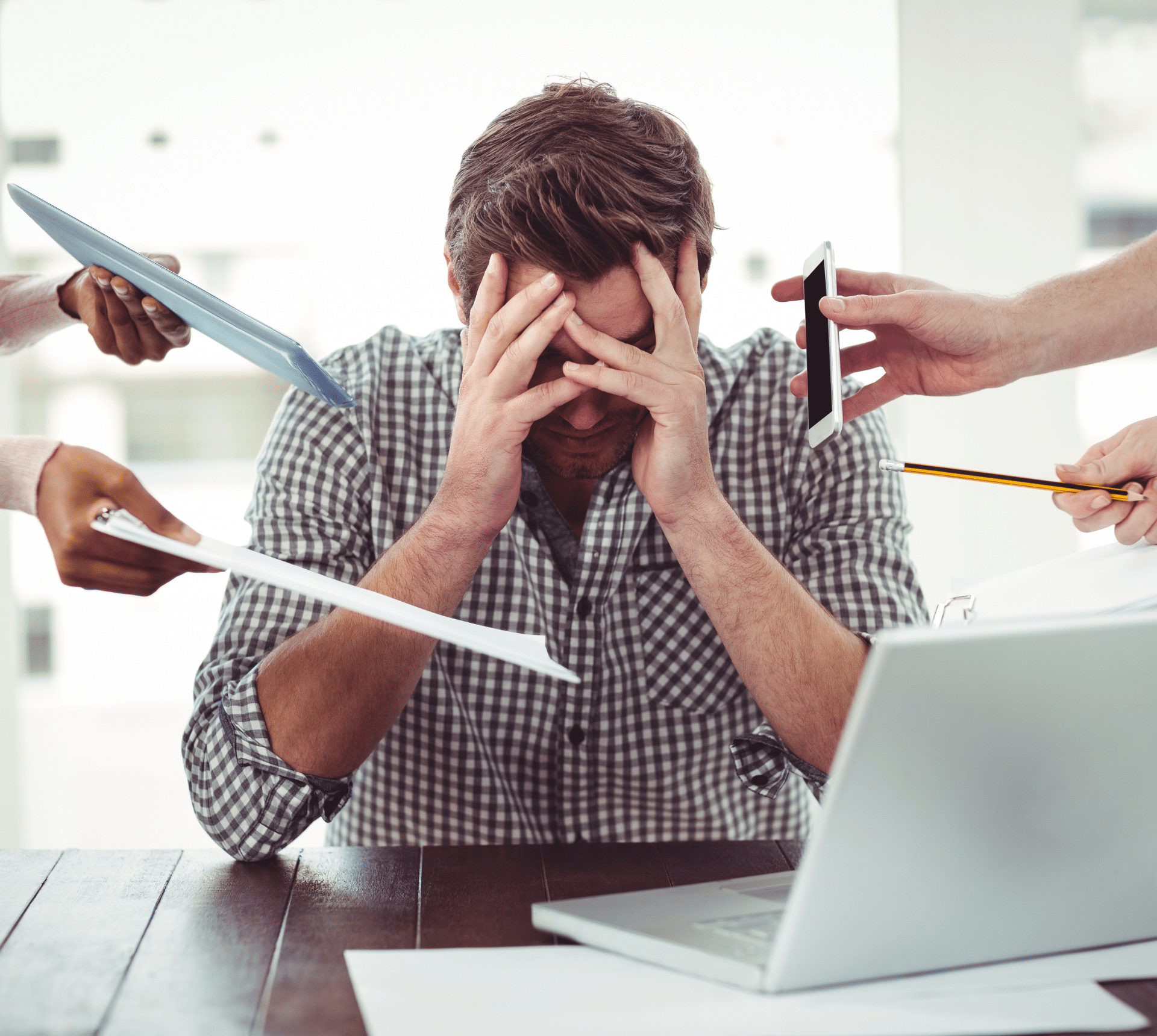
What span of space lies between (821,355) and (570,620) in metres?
0.47

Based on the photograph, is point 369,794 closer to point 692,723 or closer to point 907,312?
point 692,723

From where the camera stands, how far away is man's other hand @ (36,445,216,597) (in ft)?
2.18

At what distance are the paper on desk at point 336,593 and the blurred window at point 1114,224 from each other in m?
1.98

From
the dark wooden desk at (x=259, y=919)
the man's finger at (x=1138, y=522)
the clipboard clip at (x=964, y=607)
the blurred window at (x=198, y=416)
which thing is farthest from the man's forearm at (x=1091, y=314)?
the blurred window at (x=198, y=416)

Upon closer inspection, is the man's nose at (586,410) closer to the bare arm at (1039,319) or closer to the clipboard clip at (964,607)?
the bare arm at (1039,319)

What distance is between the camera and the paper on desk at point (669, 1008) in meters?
0.54

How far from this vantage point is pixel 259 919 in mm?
764

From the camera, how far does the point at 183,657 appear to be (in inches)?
86.0

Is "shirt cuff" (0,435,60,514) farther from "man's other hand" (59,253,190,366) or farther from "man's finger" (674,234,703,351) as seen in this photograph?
"man's finger" (674,234,703,351)

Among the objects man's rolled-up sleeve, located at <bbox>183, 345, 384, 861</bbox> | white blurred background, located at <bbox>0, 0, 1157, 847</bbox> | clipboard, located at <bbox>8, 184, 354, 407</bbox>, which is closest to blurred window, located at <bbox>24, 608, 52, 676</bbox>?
white blurred background, located at <bbox>0, 0, 1157, 847</bbox>

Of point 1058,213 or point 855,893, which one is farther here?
point 1058,213

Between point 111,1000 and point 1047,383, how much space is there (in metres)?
2.02

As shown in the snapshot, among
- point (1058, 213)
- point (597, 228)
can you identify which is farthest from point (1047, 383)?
point (597, 228)

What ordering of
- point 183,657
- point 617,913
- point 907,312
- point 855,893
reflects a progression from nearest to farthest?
point 855,893 → point 617,913 → point 907,312 → point 183,657
